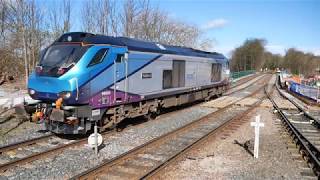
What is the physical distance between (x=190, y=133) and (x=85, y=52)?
467 cm

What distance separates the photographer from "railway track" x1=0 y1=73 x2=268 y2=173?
8.70 metres

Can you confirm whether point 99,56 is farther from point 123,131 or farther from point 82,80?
point 123,131

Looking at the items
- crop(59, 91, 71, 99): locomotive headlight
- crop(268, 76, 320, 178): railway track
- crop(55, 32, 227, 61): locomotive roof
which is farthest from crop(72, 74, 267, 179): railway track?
crop(55, 32, 227, 61): locomotive roof

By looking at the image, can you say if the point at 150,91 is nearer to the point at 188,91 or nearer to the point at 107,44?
the point at 107,44

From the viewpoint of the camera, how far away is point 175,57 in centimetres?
1689

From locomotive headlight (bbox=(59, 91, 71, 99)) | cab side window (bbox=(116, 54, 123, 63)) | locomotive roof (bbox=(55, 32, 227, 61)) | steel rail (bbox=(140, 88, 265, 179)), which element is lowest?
steel rail (bbox=(140, 88, 265, 179))

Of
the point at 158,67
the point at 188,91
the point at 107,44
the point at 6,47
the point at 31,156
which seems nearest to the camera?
the point at 31,156

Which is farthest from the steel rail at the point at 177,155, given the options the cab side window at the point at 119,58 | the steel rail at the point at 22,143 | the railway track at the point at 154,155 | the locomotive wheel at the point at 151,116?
the steel rail at the point at 22,143

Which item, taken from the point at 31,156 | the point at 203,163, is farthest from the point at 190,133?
the point at 31,156

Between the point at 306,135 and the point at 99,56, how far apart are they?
25.3 feet

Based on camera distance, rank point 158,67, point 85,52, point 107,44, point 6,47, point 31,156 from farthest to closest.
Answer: point 6,47, point 158,67, point 107,44, point 85,52, point 31,156

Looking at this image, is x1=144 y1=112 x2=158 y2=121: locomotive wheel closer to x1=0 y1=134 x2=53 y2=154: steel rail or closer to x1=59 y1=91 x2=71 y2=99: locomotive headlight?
x1=0 y1=134 x2=53 y2=154: steel rail

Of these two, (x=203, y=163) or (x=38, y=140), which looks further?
(x=38, y=140)

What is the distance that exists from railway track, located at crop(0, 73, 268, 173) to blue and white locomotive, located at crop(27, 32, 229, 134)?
38 centimetres
